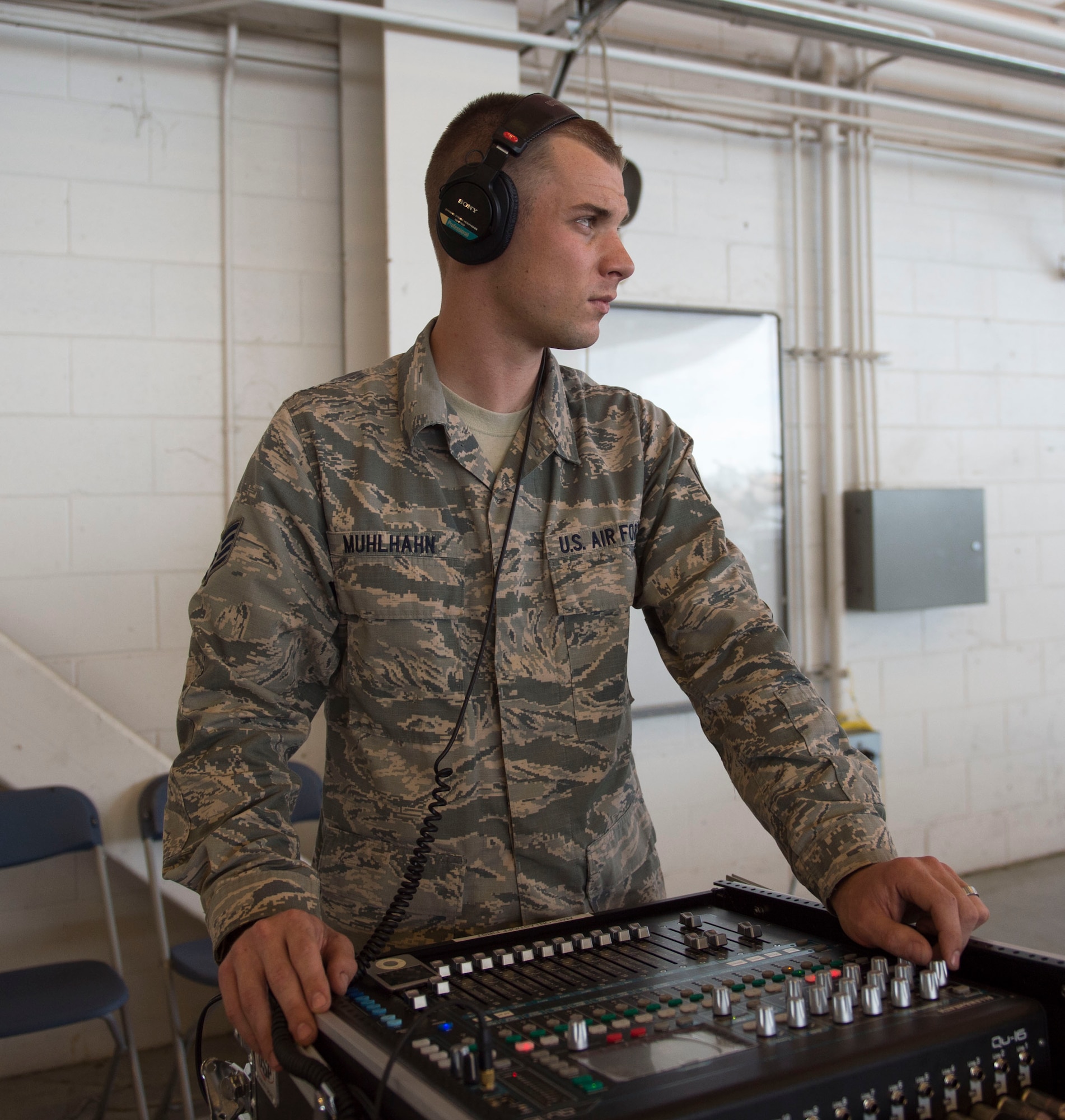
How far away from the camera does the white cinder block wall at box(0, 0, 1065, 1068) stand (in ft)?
8.70

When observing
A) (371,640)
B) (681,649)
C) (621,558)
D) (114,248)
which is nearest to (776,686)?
(681,649)

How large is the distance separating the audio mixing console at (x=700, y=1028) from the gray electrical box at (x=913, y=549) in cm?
272

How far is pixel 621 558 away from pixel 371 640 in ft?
1.10

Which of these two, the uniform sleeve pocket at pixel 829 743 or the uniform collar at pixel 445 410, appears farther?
the uniform collar at pixel 445 410

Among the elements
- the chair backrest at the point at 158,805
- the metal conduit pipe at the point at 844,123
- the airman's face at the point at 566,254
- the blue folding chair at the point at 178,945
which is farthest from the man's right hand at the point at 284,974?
the metal conduit pipe at the point at 844,123

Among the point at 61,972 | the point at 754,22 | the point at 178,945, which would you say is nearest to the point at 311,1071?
the point at 61,972

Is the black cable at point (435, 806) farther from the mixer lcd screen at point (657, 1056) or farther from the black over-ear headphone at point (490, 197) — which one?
the mixer lcd screen at point (657, 1056)

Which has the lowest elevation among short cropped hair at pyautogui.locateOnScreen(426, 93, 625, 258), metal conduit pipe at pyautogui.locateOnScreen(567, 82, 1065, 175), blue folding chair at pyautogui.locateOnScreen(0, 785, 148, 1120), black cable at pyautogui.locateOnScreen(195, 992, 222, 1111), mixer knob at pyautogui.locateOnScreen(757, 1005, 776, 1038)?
blue folding chair at pyautogui.locateOnScreen(0, 785, 148, 1120)

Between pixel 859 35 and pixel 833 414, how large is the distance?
1.22m

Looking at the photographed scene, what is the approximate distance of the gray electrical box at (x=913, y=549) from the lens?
3473 mm

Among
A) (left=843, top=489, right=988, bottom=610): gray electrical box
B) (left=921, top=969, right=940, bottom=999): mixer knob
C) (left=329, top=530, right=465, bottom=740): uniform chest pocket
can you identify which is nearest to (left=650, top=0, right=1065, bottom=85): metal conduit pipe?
(left=843, top=489, right=988, bottom=610): gray electrical box

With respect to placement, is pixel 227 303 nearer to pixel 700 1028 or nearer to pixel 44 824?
pixel 44 824

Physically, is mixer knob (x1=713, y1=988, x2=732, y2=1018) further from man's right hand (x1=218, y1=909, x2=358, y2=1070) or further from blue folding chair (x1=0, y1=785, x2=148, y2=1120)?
blue folding chair (x1=0, y1=785, x2=148, y2=1120)

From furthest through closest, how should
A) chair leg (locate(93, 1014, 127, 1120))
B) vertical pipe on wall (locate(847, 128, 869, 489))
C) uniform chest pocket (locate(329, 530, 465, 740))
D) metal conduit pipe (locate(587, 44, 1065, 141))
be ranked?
vertical pipe on wall (locate(847, 128, 869, 489)) → metal conduit pipe (locate(587, 44, 1065, 141)) → chair leg (locate(93, 1014, 127, 1120)) → uniform chest pocket (locate(329, 530, 465, 740))
